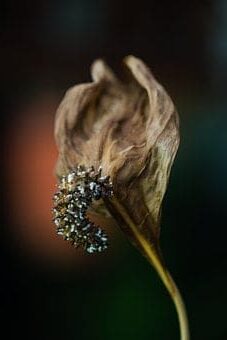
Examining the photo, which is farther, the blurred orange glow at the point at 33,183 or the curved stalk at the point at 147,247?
the blurred orange glow at the point at 33,183

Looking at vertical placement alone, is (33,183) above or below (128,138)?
above

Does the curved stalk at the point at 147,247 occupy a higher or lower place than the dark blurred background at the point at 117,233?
lower

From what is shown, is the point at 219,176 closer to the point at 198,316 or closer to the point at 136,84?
the point at 198,316

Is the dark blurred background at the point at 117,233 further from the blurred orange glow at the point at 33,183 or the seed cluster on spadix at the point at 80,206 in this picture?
the seed cluster on spadix at the point at 80,206

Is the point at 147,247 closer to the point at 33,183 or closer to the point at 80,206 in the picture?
the point at 80,206

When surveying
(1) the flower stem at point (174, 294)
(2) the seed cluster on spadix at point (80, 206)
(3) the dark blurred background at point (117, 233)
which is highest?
(3) the dark blurred background at point (117, 233)

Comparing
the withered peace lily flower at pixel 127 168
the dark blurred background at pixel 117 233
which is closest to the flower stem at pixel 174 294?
the withered peace lily flower at pixel 127 168

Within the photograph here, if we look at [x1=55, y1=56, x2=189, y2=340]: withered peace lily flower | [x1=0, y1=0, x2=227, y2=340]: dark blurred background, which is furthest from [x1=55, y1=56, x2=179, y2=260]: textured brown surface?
[x1=0, y1=0, x2=227, y2=340]: dark blurred background

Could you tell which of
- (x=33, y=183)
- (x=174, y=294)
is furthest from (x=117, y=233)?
(x=174, y=294)
